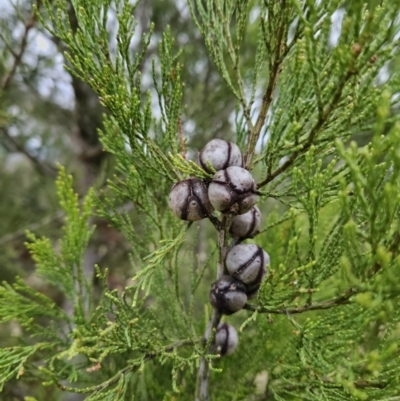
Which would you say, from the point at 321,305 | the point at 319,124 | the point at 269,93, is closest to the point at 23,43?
the point at 269,93

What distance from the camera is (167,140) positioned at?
1.38m

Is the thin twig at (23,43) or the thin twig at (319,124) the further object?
the thin twig at (23,43)

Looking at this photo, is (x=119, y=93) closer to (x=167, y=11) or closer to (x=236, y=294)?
(x=236, y=294)

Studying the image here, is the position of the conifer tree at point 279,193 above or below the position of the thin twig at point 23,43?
below

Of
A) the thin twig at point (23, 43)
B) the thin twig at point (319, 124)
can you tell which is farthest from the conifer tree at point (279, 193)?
the thin twig at point (23, 43)

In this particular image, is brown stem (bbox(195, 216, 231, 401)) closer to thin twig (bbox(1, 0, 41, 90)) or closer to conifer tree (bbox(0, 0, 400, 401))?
conifer tree (bbox(0, 0, 400, 401))

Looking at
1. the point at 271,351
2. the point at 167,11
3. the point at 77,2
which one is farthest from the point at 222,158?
the point at 167,11

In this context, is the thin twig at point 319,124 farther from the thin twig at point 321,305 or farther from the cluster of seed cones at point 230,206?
the thin twig at point 321,305

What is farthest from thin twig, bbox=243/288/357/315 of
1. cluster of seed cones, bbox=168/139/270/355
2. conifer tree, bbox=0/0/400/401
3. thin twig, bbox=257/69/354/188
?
thin twig, bbox=257/69/354/188

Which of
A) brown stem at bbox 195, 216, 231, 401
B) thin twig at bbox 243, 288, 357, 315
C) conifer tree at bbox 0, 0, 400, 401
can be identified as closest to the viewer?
conifer tree at bbox 0, 0, 400, 401

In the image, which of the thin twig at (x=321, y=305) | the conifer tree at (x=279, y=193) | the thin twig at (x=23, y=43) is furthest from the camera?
the thin twig at (x=23, y=43)

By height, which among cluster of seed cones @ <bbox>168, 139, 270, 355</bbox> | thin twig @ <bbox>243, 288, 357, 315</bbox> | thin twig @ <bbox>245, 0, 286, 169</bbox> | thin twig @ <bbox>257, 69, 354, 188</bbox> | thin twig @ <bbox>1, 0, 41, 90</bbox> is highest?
thin twig @ <bbox>1, 0, 41, 90</bbox>

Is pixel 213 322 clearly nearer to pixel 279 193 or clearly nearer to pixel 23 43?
pixel 279 193

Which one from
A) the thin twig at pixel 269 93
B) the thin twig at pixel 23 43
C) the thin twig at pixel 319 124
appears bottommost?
the thin twig at pixel 319 124
